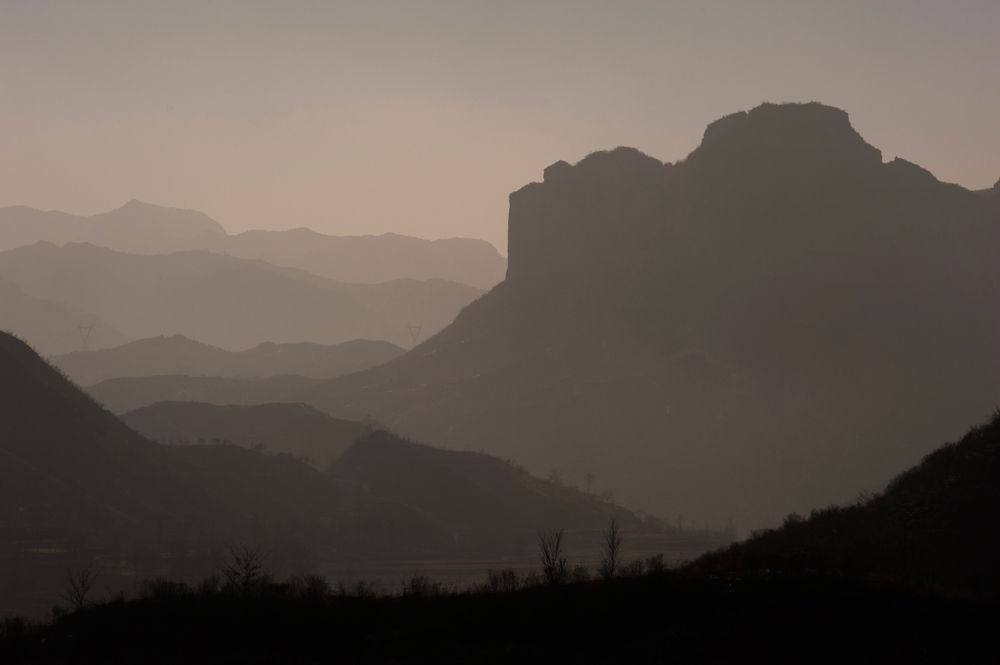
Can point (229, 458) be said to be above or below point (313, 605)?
above

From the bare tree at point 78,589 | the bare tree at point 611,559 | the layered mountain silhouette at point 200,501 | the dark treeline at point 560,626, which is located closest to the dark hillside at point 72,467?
the layered mountain silhouette at point 200,501

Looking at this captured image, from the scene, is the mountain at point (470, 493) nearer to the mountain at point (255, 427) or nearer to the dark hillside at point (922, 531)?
the mountain at point (255, 427)

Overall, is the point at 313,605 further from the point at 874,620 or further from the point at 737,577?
the point at 874,620

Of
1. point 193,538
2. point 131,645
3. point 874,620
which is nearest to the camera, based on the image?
point 874,620

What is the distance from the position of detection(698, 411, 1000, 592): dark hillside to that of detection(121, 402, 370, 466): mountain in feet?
452

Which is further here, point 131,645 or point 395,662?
point 131,645

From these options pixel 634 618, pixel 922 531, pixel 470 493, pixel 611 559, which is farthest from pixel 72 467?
pixel 922 531

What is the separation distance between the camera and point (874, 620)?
28.5 m

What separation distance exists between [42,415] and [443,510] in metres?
65.1

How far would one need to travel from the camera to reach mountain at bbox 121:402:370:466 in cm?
17688

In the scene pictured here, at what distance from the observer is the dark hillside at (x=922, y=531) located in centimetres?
3803

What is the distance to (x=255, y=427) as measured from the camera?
185 m

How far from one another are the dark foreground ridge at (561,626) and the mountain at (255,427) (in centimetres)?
13743

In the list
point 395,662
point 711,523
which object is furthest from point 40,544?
point 711,523
